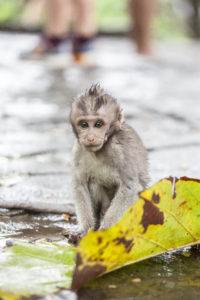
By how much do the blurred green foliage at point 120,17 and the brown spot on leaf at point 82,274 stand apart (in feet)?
46.2

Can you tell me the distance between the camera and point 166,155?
5066mm

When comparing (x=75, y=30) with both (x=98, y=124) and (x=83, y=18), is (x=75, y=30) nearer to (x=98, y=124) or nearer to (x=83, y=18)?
(x=83, y=18)

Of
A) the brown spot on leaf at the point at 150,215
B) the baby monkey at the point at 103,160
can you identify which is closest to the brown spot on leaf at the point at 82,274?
the brown spot on leaf at the point at 150,215

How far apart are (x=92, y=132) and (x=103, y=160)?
0.25 m

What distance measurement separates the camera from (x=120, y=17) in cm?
1802

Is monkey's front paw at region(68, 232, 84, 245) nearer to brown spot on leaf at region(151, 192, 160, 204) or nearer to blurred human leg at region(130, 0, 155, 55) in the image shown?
brown spot on leaf at region(151, 192, 160, 204)

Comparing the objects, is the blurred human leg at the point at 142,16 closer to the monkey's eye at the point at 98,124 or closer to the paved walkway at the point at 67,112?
the paved walkway at the point at 67,112

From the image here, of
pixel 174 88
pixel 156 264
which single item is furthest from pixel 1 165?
pixel 174 88

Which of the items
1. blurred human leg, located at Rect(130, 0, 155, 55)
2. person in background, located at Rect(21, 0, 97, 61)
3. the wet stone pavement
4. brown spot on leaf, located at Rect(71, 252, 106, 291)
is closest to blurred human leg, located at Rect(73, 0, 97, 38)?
person in background, located at Rect(21, 0, 97, 61)

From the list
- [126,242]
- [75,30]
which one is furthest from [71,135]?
[75,30]

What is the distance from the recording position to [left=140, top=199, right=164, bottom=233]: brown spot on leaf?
2689mm

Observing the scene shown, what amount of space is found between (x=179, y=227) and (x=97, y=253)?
0.52 meters

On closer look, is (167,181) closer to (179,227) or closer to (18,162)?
(179,227)

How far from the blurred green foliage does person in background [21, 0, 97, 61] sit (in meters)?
5.95
